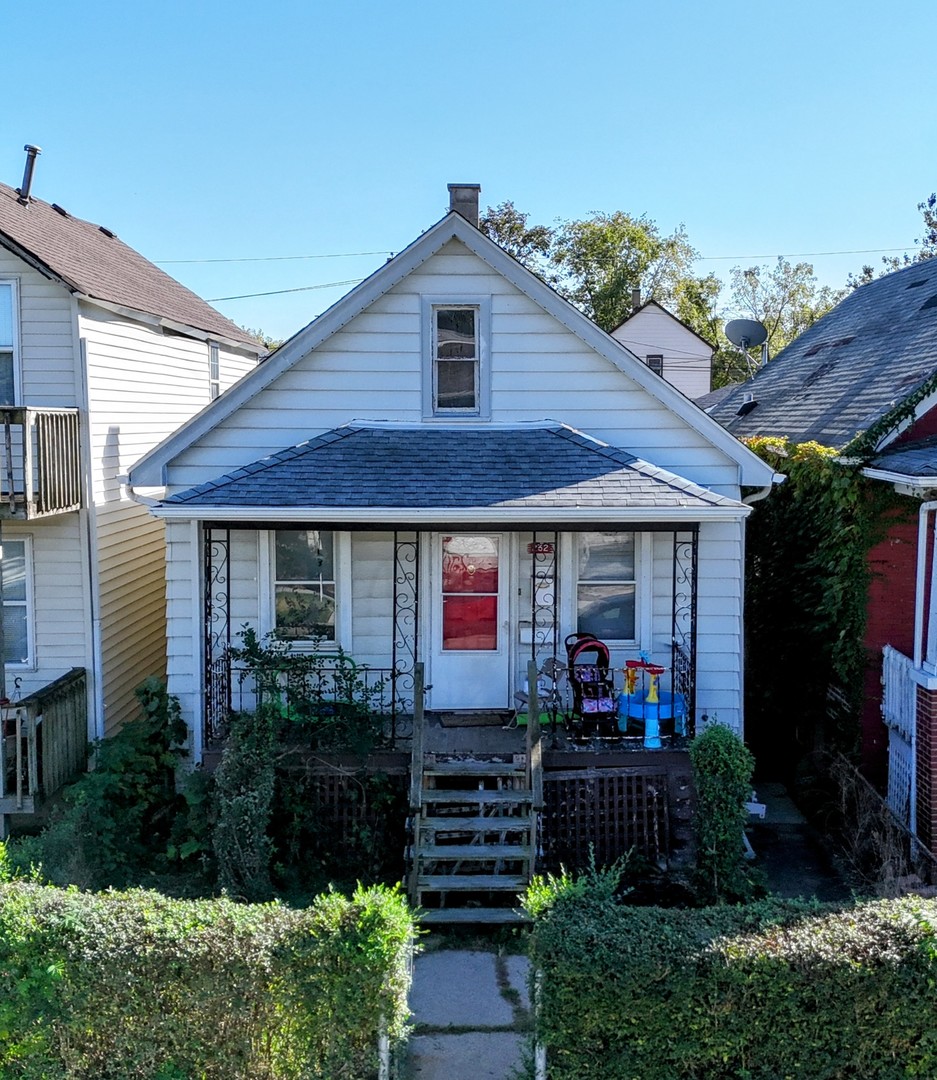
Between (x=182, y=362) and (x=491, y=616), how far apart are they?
7420 millimetres

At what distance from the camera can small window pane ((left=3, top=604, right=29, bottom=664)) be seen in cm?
1280

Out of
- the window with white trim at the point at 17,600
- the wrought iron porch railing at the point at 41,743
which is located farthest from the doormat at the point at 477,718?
the window with white trim at the point at 17,600

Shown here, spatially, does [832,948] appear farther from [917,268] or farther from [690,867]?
[917,268]

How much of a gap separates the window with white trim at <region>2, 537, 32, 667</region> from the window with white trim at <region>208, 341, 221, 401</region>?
5.70m

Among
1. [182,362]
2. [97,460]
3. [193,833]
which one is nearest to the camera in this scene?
[193,833]

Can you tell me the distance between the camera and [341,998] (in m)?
6.04

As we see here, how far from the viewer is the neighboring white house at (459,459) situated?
38.1 ft

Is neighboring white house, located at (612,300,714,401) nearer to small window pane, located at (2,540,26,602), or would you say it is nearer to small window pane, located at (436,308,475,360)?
small window pane, located at (436,308,475,360)

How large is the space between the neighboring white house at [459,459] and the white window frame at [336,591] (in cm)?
2

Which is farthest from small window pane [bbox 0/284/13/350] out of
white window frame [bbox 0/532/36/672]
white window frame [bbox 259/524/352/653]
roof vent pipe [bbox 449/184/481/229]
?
roof vent pipe [bbox 449/184/481/229]

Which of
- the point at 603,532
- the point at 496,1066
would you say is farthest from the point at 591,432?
the point at 496,1066

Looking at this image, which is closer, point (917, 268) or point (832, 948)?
point (832, 948)

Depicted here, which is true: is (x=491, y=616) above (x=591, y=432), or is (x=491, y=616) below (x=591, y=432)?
below

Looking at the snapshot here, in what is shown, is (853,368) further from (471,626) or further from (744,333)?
(744,333)
